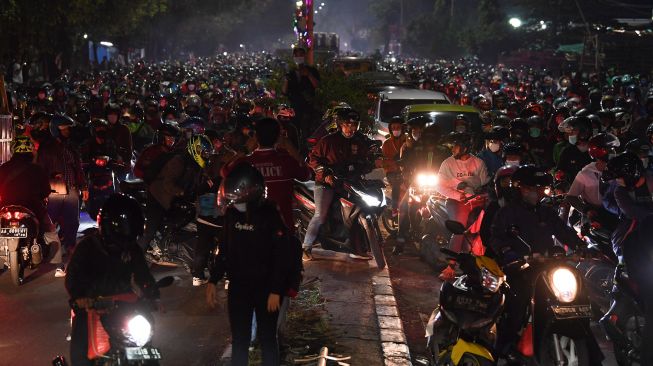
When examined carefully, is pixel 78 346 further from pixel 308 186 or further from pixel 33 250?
pixel 308 186

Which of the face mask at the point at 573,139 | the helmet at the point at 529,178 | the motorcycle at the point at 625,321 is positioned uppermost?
the helmet at the point at 529,178

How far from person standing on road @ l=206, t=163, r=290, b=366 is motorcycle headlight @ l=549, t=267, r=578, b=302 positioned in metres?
1.72

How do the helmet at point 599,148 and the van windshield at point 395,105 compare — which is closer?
the helmet at point 599,148

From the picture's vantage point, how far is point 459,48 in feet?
Answer: 309

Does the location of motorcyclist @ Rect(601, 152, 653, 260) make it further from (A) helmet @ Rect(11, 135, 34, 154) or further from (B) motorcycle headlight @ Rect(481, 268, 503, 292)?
(A) helmet @ Rect(11, 135, 34, 154)

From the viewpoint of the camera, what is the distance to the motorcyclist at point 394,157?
12.9 m

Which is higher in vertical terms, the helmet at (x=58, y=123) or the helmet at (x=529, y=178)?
the helmet at (x=529, y=178)

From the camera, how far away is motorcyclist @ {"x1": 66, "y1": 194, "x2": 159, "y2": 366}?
533 centimetres

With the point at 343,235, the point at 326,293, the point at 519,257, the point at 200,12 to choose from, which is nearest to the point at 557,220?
the point at 519,257

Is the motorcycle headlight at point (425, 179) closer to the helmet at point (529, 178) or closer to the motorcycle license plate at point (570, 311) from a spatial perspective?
the helmet at point (529, 178)

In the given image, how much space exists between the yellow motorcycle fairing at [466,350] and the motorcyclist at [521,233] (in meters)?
0.43

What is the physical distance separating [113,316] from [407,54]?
120m

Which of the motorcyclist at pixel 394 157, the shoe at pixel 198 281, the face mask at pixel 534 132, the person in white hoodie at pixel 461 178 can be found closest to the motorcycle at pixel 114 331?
the shoe at pixel 198 281

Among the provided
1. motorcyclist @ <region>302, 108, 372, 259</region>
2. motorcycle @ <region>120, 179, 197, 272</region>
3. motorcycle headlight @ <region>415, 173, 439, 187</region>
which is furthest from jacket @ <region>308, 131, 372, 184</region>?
motorcycle @ <region>120, 179, 197, 272</region>
